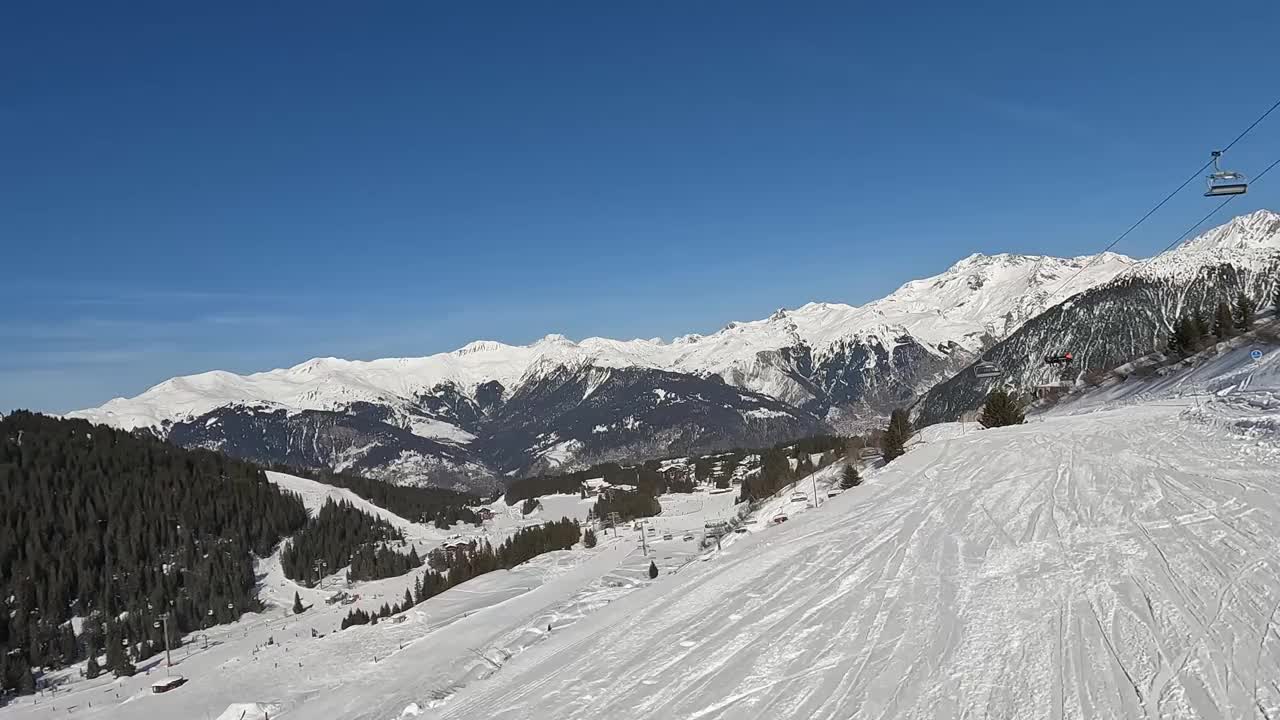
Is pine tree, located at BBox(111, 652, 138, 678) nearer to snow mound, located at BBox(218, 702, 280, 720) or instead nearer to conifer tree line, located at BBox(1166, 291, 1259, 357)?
snow mound, located at BBox(218, 702, 280, 720)

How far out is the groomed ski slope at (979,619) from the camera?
11656 mm

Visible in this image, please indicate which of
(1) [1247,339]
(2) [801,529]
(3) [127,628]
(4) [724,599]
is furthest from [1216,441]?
(3) [127,628]

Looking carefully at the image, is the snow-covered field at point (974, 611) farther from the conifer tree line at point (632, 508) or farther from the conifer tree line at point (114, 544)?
the conifer tree line at point (632, 508)

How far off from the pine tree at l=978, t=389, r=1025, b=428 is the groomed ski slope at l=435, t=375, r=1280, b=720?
132ft

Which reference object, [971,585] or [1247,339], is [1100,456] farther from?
[1247,339]

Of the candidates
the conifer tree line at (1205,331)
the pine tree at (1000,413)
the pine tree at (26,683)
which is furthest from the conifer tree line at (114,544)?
the conifer tree line at (1205,331)

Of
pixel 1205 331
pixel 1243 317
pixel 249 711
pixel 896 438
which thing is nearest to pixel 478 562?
pixel 249 711

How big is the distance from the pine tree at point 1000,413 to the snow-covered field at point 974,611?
27.9 meters

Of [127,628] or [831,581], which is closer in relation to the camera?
[831,581]

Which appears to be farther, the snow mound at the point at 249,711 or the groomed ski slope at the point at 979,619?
the snow mound at the point at 249,711

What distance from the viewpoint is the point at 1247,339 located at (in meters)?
75.2

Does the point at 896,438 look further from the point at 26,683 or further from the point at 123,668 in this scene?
the point at 26,683

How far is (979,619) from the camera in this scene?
1527 centimetres

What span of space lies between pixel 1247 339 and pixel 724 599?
78.5m
